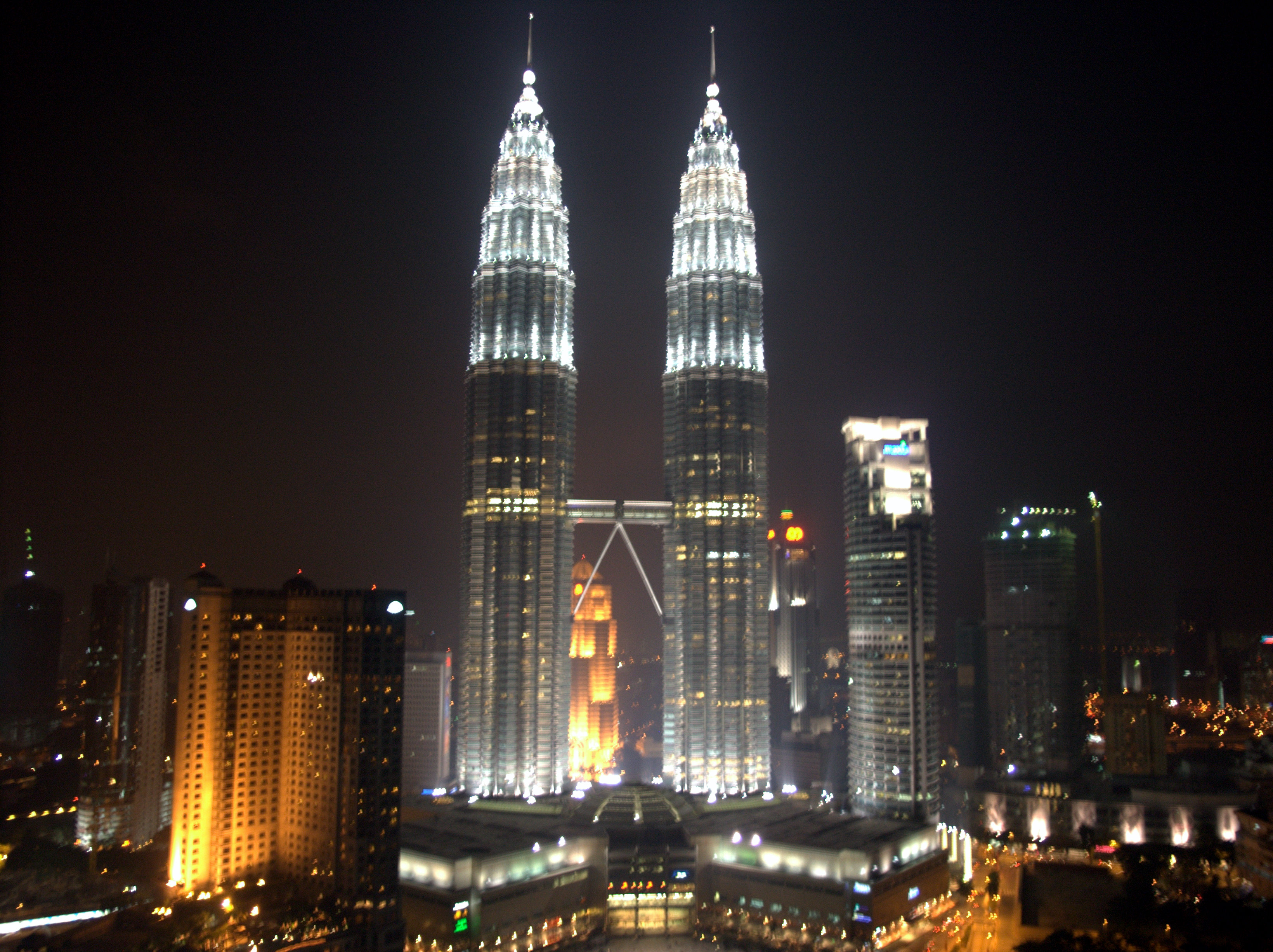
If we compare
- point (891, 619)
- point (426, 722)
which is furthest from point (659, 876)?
point (426, 722)

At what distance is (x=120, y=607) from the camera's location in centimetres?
5328

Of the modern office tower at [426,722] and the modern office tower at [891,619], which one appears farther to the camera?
the modern office tower at [426,722]

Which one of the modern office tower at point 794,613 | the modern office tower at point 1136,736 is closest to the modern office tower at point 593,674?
the modern office tower at point 794,613

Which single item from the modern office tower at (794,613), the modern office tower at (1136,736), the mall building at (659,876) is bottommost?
the mall building at (659,876)

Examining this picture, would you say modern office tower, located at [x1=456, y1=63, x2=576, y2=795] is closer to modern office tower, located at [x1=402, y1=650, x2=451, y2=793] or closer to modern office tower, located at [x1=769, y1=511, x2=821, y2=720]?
modern office tower, located at [x1=402, y1=650, x2=451, y2=793]

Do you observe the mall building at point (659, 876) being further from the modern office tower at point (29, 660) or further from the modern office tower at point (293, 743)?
the modern office tower at point (29, 660)

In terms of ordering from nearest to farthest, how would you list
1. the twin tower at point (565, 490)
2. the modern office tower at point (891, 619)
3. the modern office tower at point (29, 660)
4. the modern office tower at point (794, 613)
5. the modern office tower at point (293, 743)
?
the modern office tower at point (293, 743) < the modern office tower at point (29, 660) < the modern office tower at point (891, 619) < the twin tower at point (565, 490) < the modern office tower at point (794, 613)

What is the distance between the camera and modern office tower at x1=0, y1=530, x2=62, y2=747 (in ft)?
170

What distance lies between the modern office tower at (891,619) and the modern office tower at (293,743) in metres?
28.1

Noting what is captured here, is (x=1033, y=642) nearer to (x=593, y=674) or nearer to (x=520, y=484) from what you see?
(x=593, y=674)

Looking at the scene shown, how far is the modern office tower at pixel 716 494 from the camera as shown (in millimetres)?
55969

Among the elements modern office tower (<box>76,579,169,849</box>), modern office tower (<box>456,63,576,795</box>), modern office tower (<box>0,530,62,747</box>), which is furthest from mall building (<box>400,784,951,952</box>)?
modern office tower (<box>0,530,62,747</box>)

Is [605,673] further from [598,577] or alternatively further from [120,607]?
[120,607]

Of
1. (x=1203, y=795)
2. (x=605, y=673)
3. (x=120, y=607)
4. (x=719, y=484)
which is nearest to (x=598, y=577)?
(x=605, y=673)
